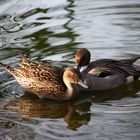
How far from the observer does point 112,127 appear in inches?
320

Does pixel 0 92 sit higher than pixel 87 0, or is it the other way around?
pixel 0 92

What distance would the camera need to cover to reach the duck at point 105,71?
9.93 meters

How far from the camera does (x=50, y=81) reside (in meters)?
9.53

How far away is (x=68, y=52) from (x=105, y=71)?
1.42m

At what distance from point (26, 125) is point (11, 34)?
4376 mm

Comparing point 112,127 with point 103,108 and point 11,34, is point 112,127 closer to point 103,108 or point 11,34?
point 103,108

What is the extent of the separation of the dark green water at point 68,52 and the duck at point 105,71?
15cm

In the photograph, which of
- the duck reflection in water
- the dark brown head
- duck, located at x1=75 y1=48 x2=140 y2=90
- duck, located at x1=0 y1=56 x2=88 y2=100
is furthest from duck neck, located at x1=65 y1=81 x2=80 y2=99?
the dark brown head

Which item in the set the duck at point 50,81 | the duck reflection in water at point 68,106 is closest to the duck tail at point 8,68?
the duck at point 50,81

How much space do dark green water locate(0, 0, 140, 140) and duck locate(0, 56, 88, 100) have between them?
0.14 m

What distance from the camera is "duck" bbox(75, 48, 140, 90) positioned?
993 centimetres

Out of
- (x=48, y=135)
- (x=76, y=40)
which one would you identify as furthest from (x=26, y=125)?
(x=76, y=40)

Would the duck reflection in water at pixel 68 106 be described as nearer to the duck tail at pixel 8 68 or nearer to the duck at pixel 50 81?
the duck at pixel 50 81

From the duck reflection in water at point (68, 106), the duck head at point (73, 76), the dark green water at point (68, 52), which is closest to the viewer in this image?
the dark green water at point (68, 52)
